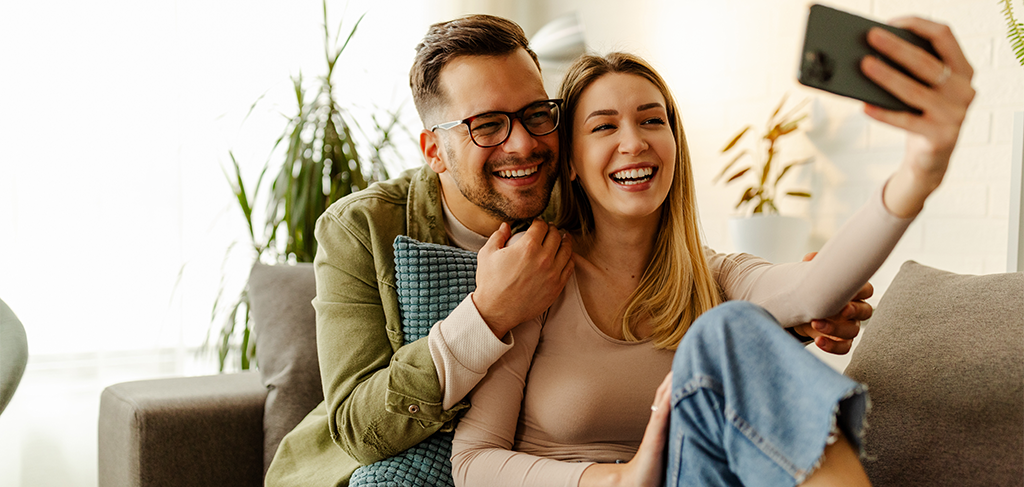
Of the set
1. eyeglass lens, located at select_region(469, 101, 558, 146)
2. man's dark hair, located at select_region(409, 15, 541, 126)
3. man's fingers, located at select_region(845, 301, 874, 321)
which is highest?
man's dark hair, located at select_region(409, 15, 541, 126)

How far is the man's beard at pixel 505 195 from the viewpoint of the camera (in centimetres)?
128

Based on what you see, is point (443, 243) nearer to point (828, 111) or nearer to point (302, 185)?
point (302, 185)

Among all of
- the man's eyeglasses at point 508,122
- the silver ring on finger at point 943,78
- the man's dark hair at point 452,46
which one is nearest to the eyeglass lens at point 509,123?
the man's eyeglasses at point 508,122

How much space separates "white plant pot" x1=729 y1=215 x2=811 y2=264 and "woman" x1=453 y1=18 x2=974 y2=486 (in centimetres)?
77

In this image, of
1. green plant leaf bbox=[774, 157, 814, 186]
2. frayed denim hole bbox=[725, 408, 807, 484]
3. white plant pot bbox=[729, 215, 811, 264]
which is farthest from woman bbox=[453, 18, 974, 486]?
green plant leaf bbox=[774, 157, 814, 186]

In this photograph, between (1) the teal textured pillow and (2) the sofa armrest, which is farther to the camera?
(2) the sofa armrest

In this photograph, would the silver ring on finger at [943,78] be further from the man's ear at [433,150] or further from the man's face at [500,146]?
the man's ear at [433,150]

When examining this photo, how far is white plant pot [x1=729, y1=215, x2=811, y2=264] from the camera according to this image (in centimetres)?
207

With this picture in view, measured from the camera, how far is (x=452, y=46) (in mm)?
1356

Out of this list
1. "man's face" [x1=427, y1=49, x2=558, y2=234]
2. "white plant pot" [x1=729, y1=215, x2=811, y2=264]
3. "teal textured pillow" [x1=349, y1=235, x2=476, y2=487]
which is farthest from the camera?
"white plant pot" [x1=729, y1=215, x2=811, y2=264]

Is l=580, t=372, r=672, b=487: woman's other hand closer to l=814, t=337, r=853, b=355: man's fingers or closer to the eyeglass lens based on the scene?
l=814, t=337, r=853, b=355: man's fingers

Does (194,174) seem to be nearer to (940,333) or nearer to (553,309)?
(553,309)

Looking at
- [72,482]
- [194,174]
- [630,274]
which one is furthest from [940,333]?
[72,482]

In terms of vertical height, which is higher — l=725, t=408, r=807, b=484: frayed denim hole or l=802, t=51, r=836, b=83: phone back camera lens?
l=802, t=51, r=836, b=83: phone back camera lens
